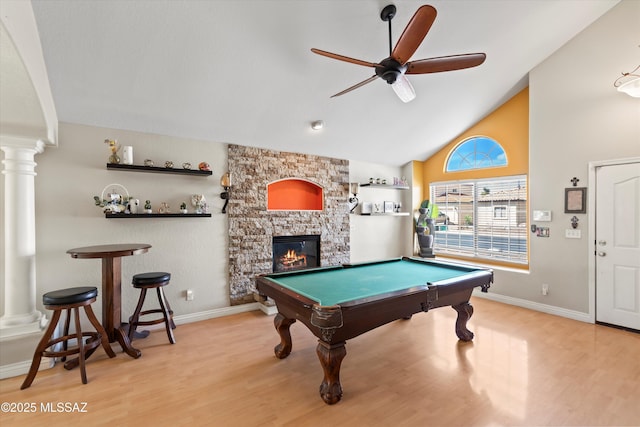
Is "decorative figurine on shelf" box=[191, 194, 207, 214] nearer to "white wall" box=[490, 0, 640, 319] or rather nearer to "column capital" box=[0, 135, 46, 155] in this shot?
"column capital" box=[0, 135, 46, 155]

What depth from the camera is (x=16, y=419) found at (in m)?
2.03

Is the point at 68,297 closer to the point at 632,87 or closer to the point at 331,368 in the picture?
the point at 331,368

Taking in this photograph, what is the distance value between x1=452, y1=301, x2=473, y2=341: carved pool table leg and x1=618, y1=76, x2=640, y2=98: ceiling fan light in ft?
9.96

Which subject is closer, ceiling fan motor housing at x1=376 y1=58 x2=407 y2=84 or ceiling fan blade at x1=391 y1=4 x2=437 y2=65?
ceiling fan blade at x1=391 y1=4 x2=437 y2=65

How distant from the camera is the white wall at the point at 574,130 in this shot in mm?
3496

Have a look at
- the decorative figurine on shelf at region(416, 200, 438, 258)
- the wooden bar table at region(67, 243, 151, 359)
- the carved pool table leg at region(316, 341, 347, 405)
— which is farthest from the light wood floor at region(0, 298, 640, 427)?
the decorative figurine on shelf at region(416, 200, 438, 258)

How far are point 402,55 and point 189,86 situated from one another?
2.31m

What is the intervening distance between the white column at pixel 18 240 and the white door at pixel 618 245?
6.52 m

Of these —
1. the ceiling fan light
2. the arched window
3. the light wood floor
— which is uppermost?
the ceiling fan light

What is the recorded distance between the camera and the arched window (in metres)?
5.09

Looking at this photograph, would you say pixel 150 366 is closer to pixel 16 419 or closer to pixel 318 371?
pixel 16 419

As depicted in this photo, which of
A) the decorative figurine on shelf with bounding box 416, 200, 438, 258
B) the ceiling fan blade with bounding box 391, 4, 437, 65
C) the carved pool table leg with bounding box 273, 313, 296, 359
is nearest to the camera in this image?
the ceiling fan blade with bounding box 391, 4, 437, 65

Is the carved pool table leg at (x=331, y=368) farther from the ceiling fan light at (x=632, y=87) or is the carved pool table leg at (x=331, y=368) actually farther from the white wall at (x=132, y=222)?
the ceiling fan light at (x=632, y=87)

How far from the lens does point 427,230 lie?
5730 millimetres
